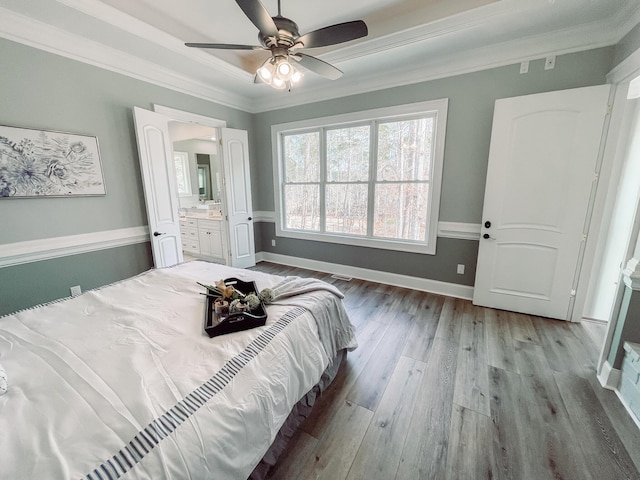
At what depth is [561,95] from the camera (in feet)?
7.61

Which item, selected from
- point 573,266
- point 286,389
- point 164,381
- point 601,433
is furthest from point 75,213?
point 573,266

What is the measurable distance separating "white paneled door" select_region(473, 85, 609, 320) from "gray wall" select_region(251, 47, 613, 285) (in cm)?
18

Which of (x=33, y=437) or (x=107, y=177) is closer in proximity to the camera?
(x=33, y=437)

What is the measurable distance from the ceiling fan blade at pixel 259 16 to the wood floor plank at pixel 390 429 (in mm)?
2410

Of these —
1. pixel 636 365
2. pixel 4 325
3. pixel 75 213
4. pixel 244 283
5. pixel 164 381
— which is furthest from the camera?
pixel 75 213

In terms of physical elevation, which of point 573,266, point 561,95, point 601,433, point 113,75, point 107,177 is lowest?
point 601,433

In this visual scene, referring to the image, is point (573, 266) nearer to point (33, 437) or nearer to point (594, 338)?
point (594, 338)

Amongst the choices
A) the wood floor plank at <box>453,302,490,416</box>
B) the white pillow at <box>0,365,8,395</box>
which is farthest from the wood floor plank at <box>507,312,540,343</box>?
the white pillow at <box>0,365,8,395</box>

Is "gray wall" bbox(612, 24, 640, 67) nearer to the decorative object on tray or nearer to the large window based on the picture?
the large window

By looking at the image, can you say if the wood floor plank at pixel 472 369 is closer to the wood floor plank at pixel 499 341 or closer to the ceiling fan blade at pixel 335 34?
the wood floor plank at pixel 499 341

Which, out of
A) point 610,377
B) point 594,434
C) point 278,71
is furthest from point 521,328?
point 278,71

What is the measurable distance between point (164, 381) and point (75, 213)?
2480 mm

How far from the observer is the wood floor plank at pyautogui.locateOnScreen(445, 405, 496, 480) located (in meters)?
1.26

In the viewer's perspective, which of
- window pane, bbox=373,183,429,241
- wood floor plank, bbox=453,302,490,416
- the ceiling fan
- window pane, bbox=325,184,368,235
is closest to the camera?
the ceiling fan
